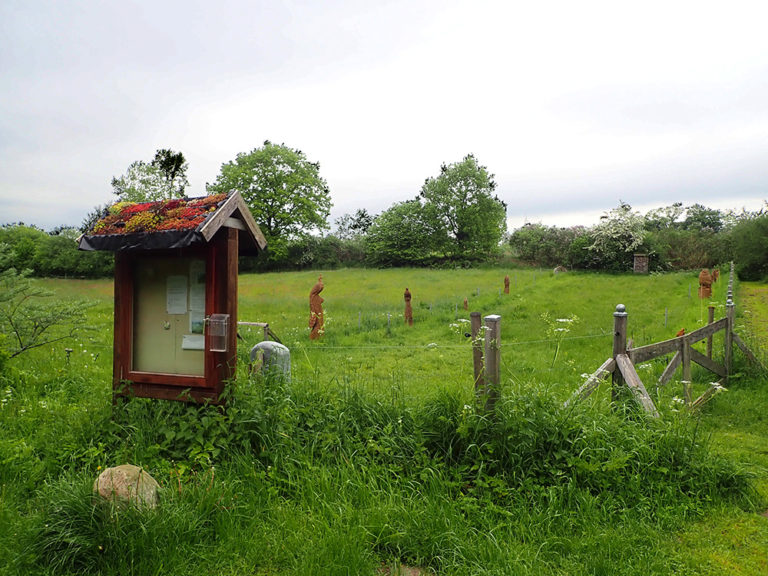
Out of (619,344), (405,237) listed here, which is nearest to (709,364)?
(619,344)

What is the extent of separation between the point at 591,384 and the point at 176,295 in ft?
15.1

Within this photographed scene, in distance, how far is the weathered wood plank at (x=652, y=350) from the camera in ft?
18.9

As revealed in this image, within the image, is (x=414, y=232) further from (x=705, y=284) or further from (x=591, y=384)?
(x=591, y=384)

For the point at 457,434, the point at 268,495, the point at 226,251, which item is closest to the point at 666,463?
the point at 457,434

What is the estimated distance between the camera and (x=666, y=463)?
4258mm

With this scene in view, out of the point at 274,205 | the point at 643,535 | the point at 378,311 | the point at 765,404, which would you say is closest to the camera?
the point at 643,535

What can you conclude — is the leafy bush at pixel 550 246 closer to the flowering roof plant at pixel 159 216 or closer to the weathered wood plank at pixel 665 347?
the weathered wood plank at pixel 665 347

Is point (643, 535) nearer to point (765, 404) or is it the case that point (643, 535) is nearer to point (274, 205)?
point (765, 404)

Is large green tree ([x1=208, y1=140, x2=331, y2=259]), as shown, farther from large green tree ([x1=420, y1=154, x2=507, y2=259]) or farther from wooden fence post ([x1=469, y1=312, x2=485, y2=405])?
wooden fence post ([x1=469, y1=312, x2=485, y2=405])

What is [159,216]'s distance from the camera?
5066 mm

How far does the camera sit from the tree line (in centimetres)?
3278

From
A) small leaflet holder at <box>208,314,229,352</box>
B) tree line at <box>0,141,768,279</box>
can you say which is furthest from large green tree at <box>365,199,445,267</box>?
small leaflet holder at <box>208,314,229,352</box>

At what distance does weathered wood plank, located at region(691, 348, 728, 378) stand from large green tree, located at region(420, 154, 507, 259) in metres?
38.7

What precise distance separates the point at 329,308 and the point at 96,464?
16.1 meters
